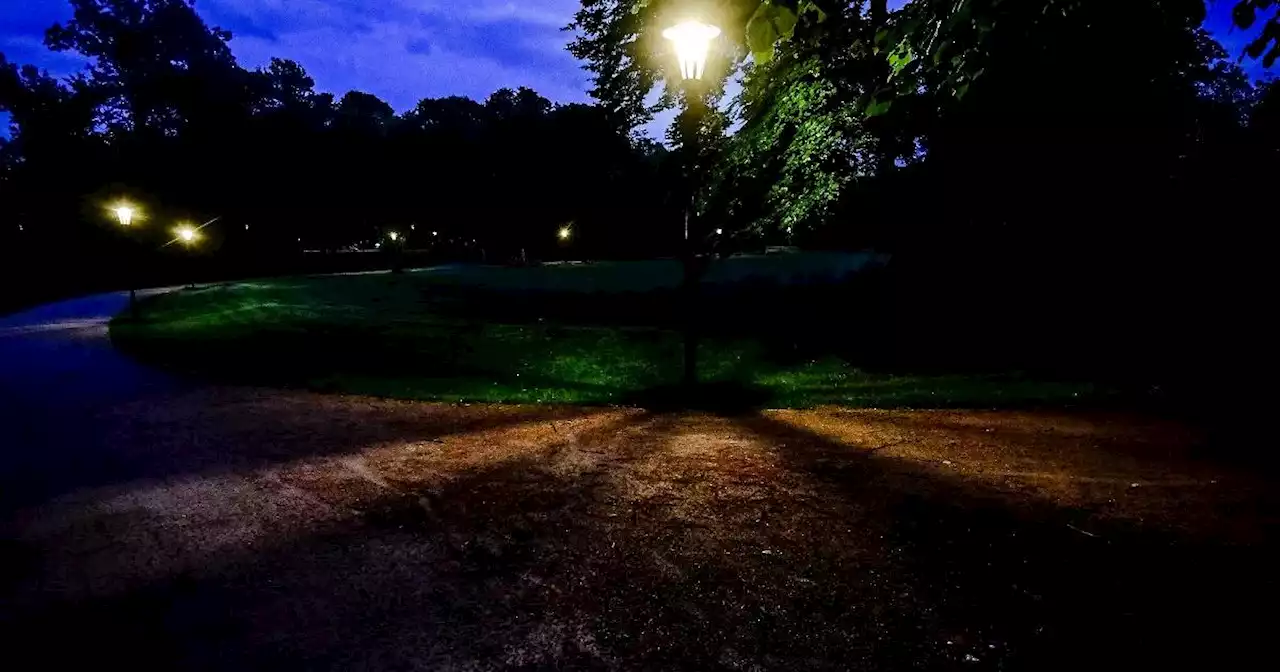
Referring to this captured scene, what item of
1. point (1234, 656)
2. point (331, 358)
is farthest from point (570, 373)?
point (1234, 656)

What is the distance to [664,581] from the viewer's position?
4.26 metres

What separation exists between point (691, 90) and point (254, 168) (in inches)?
1723

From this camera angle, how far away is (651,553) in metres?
4.70

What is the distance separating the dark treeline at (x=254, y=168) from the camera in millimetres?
36375

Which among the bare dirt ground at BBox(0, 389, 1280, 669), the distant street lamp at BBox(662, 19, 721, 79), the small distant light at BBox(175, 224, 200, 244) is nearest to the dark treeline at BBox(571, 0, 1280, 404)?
the distant street lamp at BBox(662, 19, 721, 79)

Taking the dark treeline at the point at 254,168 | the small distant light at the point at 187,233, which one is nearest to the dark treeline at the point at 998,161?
the dark treeline at the point at 254,168

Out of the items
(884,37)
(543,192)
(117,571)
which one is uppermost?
(543,192)

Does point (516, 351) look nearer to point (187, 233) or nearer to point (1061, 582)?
point (1061, 582)

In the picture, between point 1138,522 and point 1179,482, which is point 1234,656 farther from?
A: point 1179,482

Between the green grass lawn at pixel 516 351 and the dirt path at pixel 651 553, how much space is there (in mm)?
3052

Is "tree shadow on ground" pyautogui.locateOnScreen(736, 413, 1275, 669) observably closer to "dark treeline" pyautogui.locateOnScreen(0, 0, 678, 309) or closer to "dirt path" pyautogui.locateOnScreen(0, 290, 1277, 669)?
"dirt path" pyautogui.locateOnScreen(0, 290, 1277, 669)

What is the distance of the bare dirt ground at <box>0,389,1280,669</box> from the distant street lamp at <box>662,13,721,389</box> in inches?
121

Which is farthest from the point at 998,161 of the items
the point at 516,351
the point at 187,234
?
the point at 187,234

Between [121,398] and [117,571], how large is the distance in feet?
25.0
